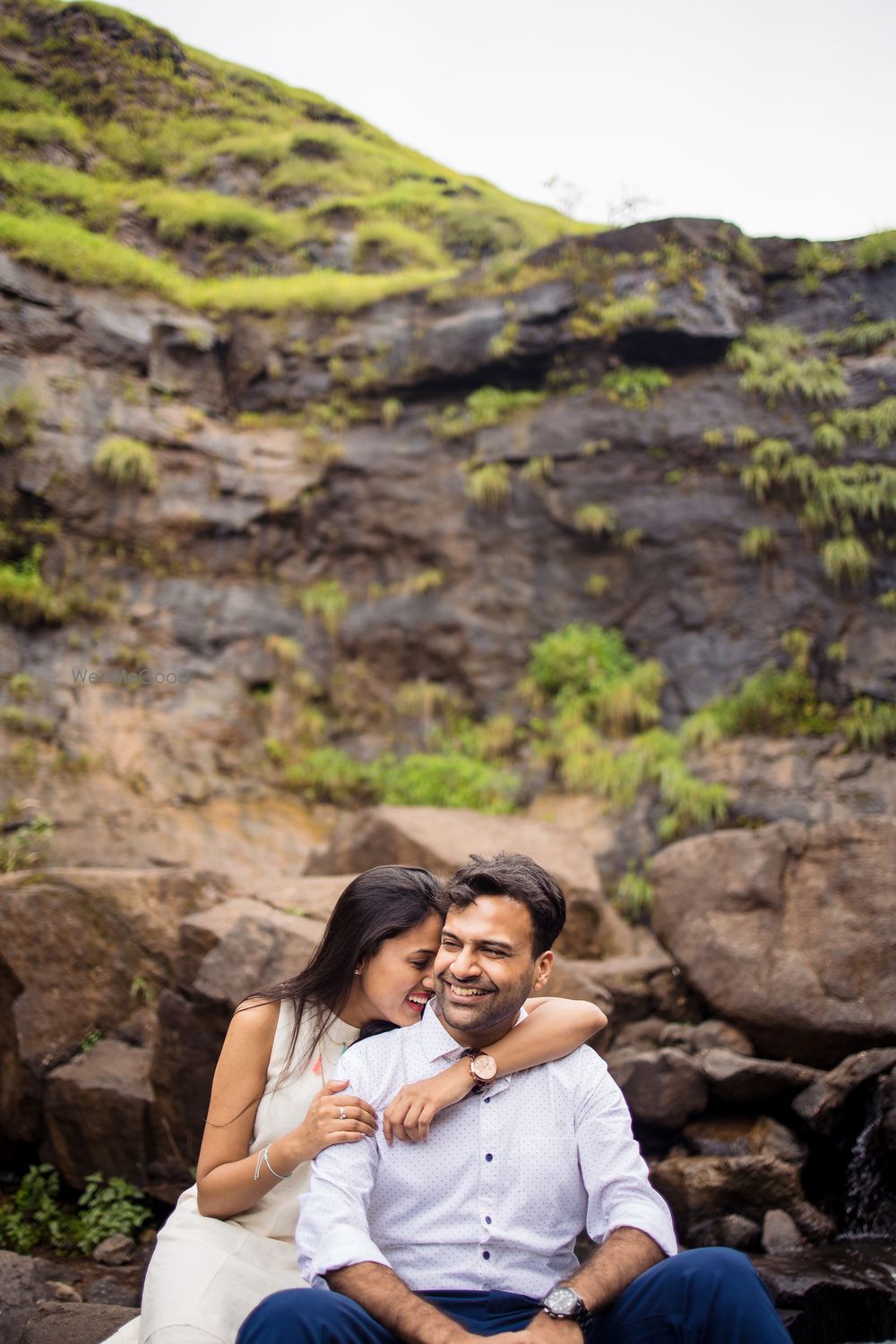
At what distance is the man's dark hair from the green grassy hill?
1363 cm

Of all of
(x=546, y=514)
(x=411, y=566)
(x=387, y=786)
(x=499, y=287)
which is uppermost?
(x=499, y=287)

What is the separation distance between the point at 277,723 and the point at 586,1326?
34.5 ft

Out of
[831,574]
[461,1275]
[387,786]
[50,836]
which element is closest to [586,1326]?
[461,1275]

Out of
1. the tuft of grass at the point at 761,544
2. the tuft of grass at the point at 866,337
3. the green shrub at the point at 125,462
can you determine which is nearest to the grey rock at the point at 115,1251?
the green shrub at the point at 125,462

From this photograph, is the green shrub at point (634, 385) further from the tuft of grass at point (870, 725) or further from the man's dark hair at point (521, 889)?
the man's dark hair at point (521, 889)

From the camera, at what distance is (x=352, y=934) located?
10.1 feet

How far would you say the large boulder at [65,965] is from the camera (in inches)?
253

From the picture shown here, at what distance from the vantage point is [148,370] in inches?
527

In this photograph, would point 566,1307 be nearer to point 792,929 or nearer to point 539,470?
point 792,929

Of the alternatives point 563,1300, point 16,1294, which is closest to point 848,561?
point 563,1300

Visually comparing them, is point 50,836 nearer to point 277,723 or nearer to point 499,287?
point 277,723

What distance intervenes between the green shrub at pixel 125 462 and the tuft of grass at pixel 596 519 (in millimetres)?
6030

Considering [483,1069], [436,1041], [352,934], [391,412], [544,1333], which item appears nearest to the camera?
[544,1333]

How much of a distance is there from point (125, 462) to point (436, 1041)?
11.3 meters
